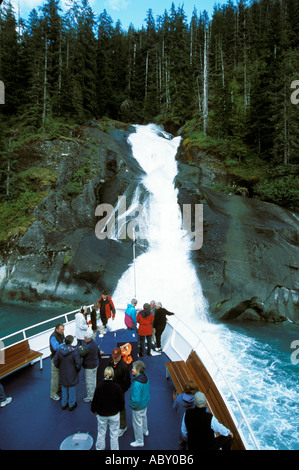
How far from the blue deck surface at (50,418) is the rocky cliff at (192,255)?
8172 mm

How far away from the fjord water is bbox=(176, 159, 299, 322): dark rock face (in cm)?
79

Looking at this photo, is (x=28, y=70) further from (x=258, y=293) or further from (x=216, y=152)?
(x=258, y=293)

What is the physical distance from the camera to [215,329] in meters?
12.6

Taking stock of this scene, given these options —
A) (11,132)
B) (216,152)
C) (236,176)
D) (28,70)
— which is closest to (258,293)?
(236,176)

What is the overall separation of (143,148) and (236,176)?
11.1 m

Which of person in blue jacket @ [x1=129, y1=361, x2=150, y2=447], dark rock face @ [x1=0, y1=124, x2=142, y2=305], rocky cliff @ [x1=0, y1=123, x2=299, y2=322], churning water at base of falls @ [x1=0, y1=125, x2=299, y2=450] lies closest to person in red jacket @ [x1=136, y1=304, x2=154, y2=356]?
churning water at base of falls @ [x1=0, y1=125, x2=299, y2=450]

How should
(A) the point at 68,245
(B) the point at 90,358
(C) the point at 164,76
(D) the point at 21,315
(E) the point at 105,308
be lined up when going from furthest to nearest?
(C) the point at 164,76 < (A) the point at 68,245 < (D) the point at 21,315 < (E) the point at 105,308 < (B) the point at 90,358

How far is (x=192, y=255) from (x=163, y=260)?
6.08 feet

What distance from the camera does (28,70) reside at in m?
30.6

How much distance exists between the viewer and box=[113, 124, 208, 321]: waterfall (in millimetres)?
13906

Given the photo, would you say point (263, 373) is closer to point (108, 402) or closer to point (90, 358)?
point (90, 358)

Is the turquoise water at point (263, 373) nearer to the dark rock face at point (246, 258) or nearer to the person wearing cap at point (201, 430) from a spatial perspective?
the dark rock face at point (246, 258)

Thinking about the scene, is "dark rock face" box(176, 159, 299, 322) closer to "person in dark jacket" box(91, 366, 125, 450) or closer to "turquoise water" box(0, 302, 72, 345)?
"turquoise water" box(0, 302, 72, 345)

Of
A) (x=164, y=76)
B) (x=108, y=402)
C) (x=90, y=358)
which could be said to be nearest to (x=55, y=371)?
(x=90, y=358)
